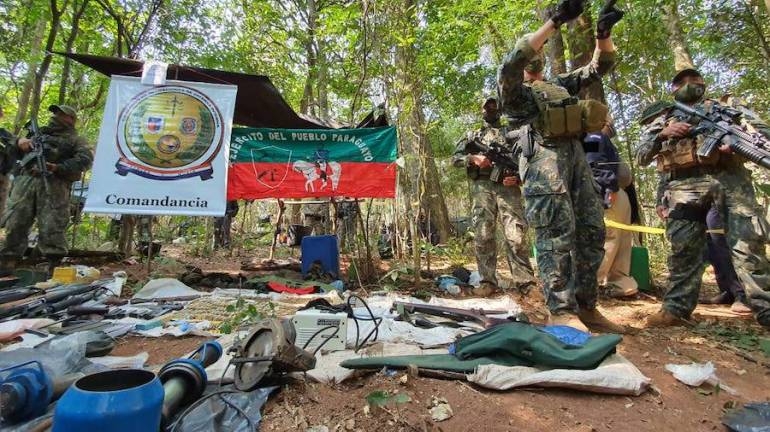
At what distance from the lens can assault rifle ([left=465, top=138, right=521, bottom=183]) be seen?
4.48 m

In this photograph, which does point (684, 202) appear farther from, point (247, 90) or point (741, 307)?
point (247, 90)

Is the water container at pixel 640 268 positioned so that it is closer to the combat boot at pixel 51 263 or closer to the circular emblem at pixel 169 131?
the circular emblem at pixel 169 131

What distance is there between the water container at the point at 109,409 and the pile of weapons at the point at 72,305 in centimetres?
236

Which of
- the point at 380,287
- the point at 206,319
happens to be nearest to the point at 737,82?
the point at 380,287

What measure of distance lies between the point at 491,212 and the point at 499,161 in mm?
597

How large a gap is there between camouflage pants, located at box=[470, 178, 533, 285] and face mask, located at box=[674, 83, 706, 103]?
168cm

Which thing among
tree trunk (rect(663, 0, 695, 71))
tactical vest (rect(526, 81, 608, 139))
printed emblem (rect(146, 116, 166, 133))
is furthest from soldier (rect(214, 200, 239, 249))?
tree trunk (rect(663, 0, 695, 71))

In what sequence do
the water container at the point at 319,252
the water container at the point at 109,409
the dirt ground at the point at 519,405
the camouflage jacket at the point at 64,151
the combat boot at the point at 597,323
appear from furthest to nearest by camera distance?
the water container at the point at 319,252, the camouflage jacket at the point at 64,151, the combat boot at the point at 597,323, the dirt ground at the point at 519,405, the water container at the point at 109,409

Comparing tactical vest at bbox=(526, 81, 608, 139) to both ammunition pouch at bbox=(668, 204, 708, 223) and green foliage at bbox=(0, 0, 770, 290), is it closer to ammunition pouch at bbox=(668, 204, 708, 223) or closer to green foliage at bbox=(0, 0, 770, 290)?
ammunition pouch at bbox=(668, 204, 708, 223)

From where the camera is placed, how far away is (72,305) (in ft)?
11.1

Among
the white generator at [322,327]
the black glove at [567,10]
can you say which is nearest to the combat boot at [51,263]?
the white generator at [322,327]

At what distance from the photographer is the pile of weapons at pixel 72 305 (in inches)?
124

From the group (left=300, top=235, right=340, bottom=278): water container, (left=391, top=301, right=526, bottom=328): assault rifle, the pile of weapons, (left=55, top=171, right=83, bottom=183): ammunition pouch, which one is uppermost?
(left=55, top=171, right=83, bottom=183): ammunition pouch

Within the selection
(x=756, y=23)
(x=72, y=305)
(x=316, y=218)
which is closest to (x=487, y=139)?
(x=72, y=305)
